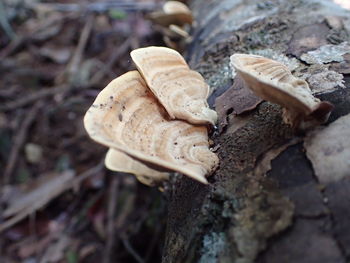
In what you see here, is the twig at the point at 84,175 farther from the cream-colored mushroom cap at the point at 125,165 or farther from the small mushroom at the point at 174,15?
the cream-colored mushroom cap at the point at 125,165

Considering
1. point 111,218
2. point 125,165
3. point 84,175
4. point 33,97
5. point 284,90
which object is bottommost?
point 111,218

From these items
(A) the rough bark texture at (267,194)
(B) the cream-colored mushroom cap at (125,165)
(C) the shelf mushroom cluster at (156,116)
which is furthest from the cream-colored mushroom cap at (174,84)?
(B) the cream-colored mushroom cap at (125,165)

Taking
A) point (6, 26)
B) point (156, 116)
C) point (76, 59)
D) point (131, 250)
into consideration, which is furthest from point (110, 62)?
point (156, 116)

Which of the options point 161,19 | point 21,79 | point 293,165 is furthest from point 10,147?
point 293,165

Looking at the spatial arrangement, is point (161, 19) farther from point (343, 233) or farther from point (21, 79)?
point (343, 233)

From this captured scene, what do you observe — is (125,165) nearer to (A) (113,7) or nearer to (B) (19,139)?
(B) (19,139)

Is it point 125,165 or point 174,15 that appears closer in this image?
point 125,165
